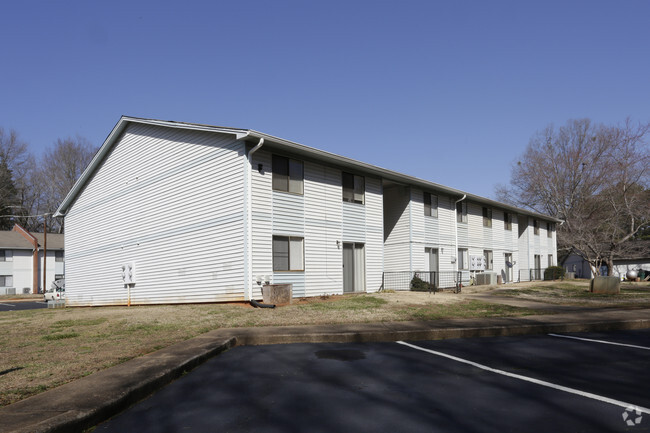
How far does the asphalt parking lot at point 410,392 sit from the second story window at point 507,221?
25807mm

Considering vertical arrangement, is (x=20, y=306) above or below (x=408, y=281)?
below

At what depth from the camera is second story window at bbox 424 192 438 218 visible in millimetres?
25031

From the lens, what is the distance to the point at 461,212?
92.5ft

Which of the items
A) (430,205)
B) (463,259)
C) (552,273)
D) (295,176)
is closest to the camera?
(295,176)

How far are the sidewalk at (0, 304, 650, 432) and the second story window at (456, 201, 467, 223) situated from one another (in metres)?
14.1

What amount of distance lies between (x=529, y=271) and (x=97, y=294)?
2910 cm

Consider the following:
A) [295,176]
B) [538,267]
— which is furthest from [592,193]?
[295,176]

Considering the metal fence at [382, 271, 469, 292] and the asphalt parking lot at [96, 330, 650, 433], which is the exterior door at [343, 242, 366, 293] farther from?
the asphalt parking lot at [96, 330, 650, 433]

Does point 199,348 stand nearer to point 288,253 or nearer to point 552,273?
point 288,253

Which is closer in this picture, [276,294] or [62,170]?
[276,294]

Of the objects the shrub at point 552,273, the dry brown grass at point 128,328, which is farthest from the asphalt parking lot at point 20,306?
the shrub at point 552,273

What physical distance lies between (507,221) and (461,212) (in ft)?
23.2

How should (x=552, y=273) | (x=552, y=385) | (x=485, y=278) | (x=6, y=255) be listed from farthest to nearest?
(x=6, y=255)
(x=552, y=273)
(x=485, y=278)
(x=552, y=385)

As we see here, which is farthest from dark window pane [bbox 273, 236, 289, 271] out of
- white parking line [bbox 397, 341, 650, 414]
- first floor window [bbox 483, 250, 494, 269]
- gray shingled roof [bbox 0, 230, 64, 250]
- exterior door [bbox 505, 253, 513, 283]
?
gray shingled roof [bbox 0, 230, 64, 250]
